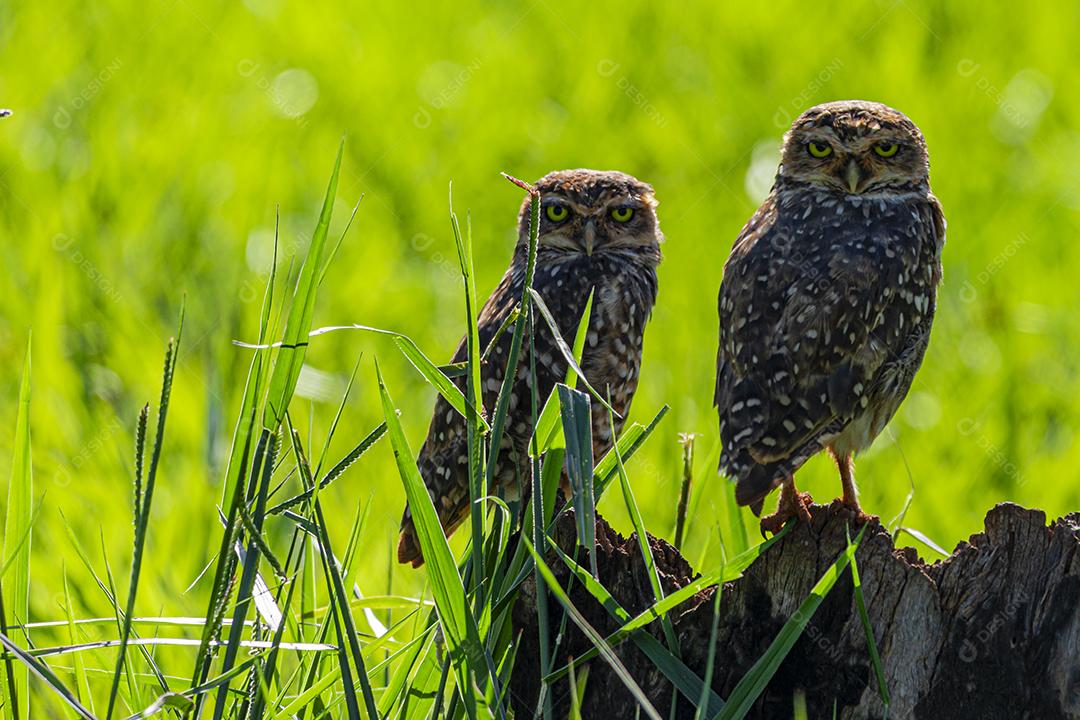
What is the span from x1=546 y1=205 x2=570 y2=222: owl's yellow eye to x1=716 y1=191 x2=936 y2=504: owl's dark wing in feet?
2.67

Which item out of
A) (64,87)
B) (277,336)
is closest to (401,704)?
(277,336)

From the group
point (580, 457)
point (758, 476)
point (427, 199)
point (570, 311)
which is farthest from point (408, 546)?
point (427, 199)

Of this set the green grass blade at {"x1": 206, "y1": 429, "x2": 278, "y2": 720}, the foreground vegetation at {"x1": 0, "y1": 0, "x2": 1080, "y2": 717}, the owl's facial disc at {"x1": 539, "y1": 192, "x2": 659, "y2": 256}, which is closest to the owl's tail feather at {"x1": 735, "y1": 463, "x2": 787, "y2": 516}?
the foreground vegetation at {"x1": 0, "y1": 0, "x2": 1080, "y2": 717}

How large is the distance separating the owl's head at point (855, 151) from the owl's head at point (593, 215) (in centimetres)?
64

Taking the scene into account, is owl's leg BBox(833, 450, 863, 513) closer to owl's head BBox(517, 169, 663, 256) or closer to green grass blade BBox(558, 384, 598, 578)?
owl's head BBox(517, 169, 663, 256)

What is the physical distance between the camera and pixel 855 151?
4.46 m

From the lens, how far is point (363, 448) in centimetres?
249

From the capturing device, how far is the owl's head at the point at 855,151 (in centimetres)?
446

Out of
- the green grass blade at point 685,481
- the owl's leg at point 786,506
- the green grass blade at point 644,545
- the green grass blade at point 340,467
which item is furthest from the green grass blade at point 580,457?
the owl's leg at point 786,506

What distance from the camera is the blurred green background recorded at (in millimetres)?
5488

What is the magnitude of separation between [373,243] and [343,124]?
1704 mm

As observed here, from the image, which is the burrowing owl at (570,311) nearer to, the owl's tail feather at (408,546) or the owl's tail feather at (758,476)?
the owl's tail feather at (408,546)

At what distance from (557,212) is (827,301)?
1218 mm

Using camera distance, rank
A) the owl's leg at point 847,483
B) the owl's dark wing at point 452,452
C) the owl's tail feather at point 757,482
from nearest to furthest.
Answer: the owl's tail feather at point 757,482 → the owl's leg at point 847,483 → the owl's dark wing at point 452,452
